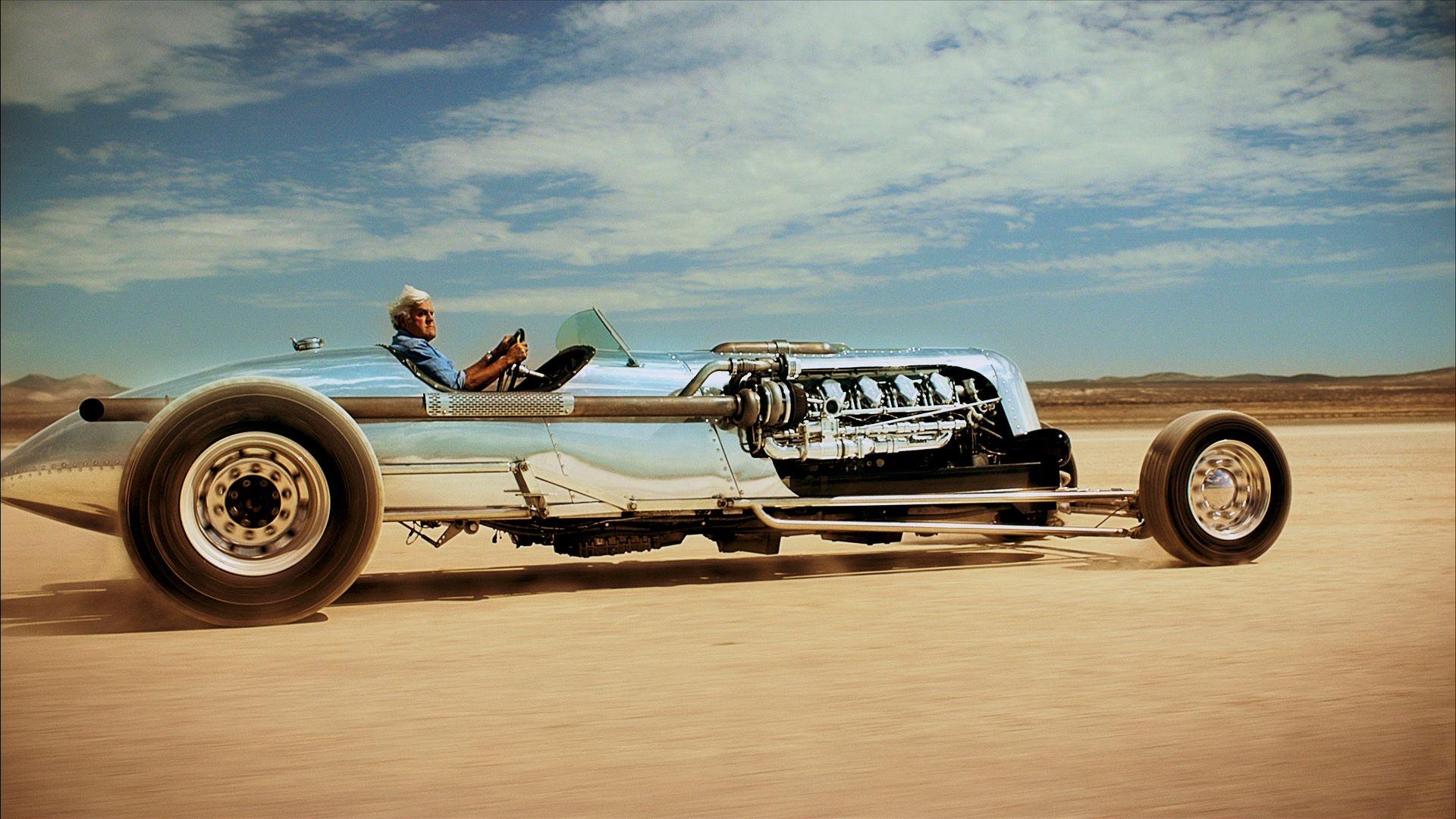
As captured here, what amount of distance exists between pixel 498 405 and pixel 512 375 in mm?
643

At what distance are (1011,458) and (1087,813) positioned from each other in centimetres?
501

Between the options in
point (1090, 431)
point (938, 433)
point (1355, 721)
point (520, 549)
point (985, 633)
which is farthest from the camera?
point (1090, 431)

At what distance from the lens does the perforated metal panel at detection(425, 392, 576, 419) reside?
6113 millimetres

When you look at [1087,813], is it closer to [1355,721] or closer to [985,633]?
[1355,721]

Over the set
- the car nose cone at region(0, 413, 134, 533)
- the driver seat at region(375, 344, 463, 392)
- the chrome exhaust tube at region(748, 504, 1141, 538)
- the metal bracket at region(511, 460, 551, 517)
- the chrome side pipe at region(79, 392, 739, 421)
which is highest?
the driver seat at region(375, 344, 463, 392)

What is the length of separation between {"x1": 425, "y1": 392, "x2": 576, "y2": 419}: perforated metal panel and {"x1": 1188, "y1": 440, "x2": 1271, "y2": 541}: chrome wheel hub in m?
4.10

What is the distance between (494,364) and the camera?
21.9ft

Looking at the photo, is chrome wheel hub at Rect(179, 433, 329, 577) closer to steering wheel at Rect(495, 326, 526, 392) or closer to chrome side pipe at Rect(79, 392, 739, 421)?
chrome side pipe at Rect(79, 392, 739, 421)

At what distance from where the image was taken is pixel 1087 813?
3.09 metres

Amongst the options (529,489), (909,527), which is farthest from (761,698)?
(909,527)

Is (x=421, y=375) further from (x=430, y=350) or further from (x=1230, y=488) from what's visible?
(x=1230, y=488)

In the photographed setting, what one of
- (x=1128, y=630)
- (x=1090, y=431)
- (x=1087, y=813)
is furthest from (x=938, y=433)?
(x=1090, y=431)

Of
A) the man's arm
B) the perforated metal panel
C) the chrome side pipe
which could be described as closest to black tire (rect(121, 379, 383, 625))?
the chrome side pipe

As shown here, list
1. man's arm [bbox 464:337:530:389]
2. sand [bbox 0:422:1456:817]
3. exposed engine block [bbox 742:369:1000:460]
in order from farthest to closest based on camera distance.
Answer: exposed engine block [bbox 742:369:1000:460], man's arm [bbox 464:337:530:389], sand [bbox 0:422:1456:817]
